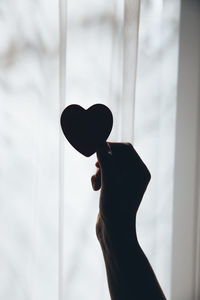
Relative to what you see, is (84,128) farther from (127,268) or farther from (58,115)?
(58,115)

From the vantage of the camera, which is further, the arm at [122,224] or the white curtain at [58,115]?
the white curtain at [58,115]

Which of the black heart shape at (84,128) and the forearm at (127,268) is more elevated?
the black heart shape at (84,128)

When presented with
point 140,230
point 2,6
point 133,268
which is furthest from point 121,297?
point 140,230

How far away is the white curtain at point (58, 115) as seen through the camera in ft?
3.37

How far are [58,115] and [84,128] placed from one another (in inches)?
26.9

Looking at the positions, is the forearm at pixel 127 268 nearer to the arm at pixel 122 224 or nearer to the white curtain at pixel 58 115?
the arm at pixel 122 224

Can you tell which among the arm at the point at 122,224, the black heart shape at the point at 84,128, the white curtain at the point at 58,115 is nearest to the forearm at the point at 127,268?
the arm at the point at 122,224

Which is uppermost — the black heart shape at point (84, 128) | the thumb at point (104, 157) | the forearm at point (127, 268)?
the black heart shape at point (84, 128)

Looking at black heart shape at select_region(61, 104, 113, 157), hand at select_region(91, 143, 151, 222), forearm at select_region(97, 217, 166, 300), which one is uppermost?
black heart shape at select_region(61, 104, 113, 157)

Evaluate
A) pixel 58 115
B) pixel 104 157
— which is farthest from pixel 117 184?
pixel 58 115

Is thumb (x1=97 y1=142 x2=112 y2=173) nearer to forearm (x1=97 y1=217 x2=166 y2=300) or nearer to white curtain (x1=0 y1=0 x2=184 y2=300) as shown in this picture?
forearm (x1=97 y1=217 x2=166 y2=300)

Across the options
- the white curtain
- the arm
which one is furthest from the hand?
the white curtain

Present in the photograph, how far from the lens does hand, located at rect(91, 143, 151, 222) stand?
42 cm

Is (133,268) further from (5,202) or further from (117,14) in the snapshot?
(117,14)
